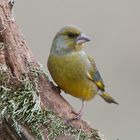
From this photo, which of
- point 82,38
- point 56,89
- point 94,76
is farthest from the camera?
point 94,76

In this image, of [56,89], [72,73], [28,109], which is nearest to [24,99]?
[28,109]

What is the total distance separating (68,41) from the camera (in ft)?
13.3

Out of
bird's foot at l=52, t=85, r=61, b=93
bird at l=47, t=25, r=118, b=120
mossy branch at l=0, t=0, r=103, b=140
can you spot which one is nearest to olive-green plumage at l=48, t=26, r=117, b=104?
bird at l=47, t=25, r=118, b=120

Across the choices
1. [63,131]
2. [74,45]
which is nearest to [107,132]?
[74,45]

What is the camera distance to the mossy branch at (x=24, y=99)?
350 centimetres

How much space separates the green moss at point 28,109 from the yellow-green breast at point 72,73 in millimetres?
375

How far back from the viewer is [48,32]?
21.6 feet

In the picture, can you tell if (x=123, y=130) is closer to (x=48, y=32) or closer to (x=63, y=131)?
(x=48, y=32)

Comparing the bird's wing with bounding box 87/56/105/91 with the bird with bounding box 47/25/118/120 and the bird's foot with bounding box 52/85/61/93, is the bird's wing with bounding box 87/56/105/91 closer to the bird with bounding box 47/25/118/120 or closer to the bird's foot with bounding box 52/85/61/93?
the bird with bounding box 47/25/118/120

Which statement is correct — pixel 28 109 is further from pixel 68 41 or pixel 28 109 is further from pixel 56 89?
pixel 68 41

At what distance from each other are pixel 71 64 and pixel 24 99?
541 mm

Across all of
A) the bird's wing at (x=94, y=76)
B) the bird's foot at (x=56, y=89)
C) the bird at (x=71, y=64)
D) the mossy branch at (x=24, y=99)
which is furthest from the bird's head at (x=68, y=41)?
the mossy branch at (x=24, y=99)

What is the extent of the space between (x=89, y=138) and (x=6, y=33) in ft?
2.17

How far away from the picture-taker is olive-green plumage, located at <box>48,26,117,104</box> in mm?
3969
